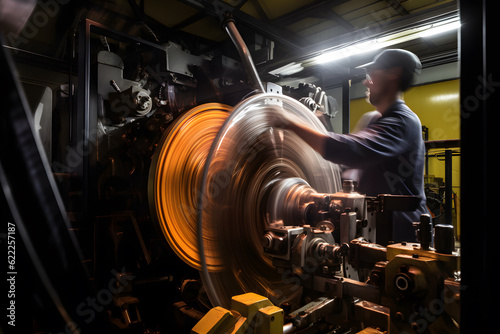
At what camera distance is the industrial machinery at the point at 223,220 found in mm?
1201

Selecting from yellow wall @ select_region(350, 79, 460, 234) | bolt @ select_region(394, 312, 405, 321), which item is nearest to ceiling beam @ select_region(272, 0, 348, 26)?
bolt @ select_region(394, 312, 405, 321)

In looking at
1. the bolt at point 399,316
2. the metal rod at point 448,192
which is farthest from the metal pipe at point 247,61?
the metal rod at point 448,192

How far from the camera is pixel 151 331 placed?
2.06 m

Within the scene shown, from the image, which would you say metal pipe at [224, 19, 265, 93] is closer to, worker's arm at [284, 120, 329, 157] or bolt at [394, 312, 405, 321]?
worker's arm at [284, 120, 329, 157]

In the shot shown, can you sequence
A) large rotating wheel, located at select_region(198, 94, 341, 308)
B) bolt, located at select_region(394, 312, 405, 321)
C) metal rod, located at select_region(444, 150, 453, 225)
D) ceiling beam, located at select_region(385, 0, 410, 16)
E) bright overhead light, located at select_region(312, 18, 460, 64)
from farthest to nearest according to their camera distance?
ceiling beam, located at select_region(385, 0, 410, 16)
metal rod, located at select_region(444, 150, 453, 225)
bright overhead light, located at select_region(312, 18, 460, 64)
large rotating wheel, located at select_region(198, 94, 341, 308)
bolt, located at select_region(394, 312, 405, 321)

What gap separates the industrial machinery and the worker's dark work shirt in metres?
0.17

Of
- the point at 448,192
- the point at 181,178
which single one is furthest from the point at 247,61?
the point at 448,192

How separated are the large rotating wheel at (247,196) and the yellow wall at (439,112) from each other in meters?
4.65

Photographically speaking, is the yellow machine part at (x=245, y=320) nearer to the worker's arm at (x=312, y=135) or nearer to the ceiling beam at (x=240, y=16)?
the worker's arm at (x=312, y=135)

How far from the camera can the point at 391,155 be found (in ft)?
5.42

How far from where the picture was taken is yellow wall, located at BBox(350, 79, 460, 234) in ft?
17.5

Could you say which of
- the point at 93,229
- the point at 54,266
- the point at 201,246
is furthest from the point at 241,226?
the point at 54,266

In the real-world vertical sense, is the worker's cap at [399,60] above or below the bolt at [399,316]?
above

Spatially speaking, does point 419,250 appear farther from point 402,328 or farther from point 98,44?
point 98,44
